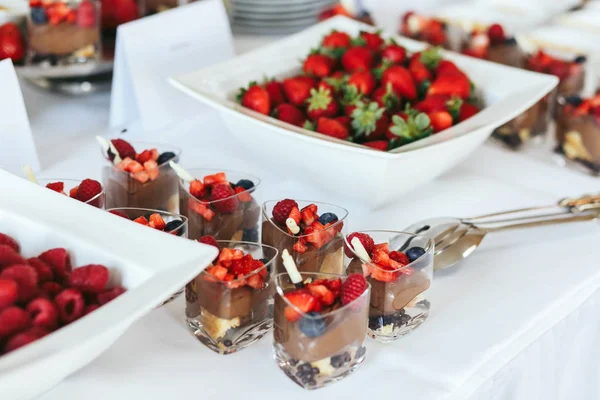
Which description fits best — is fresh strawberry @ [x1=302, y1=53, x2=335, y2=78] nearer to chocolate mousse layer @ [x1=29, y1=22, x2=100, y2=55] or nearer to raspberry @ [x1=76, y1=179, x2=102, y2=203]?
chocolate mousse layer @ [x1=29, y1=22, x2=100, y2=55]

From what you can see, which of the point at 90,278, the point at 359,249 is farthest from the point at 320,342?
the point at 90,278

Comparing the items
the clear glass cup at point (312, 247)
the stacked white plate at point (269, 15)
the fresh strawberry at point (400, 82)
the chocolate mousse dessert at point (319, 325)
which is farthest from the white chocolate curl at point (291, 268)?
the stacked white plate at point (269, 15)

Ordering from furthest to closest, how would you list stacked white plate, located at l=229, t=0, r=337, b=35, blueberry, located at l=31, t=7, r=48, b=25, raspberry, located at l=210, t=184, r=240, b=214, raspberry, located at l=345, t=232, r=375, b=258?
stacked white plate, located at l=229, t=0, r=337, b=35, blueberry, located at l=31, t=7, r=48, b=25, raspberry, located at l=210, t=184, r=240, b=214, raspberry, located at l=345, t=232, r=375, b=258

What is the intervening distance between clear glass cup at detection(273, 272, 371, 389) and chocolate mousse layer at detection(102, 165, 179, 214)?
0.33 meters

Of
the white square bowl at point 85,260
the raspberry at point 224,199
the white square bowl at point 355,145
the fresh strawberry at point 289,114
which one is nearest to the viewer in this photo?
the white square bowl at point 85,260

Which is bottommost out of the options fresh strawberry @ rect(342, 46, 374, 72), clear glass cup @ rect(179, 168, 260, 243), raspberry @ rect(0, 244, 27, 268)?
clear glass cup @ rect(179, 168, 260, 243)

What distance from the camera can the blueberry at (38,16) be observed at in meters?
1.25

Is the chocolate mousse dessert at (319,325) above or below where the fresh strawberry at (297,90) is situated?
below

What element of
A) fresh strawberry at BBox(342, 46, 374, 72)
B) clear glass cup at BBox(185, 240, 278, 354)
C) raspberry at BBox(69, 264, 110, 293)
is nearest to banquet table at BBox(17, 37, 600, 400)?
clear glass cup at BBox(185, 240, 278, 354)

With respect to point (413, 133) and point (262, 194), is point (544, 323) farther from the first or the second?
point (262, 194)

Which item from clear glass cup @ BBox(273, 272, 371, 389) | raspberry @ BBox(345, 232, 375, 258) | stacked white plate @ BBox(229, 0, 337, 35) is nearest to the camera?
clear glass cup @ BBox(273, 272, 371, 389)

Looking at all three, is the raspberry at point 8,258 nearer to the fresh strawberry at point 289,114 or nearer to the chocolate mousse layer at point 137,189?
the chocolate mousse layer at point 137,189

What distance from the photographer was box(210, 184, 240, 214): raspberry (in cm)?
91

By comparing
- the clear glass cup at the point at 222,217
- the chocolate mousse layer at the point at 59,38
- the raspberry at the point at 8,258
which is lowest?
the clear glass cup at the point at 222,217
